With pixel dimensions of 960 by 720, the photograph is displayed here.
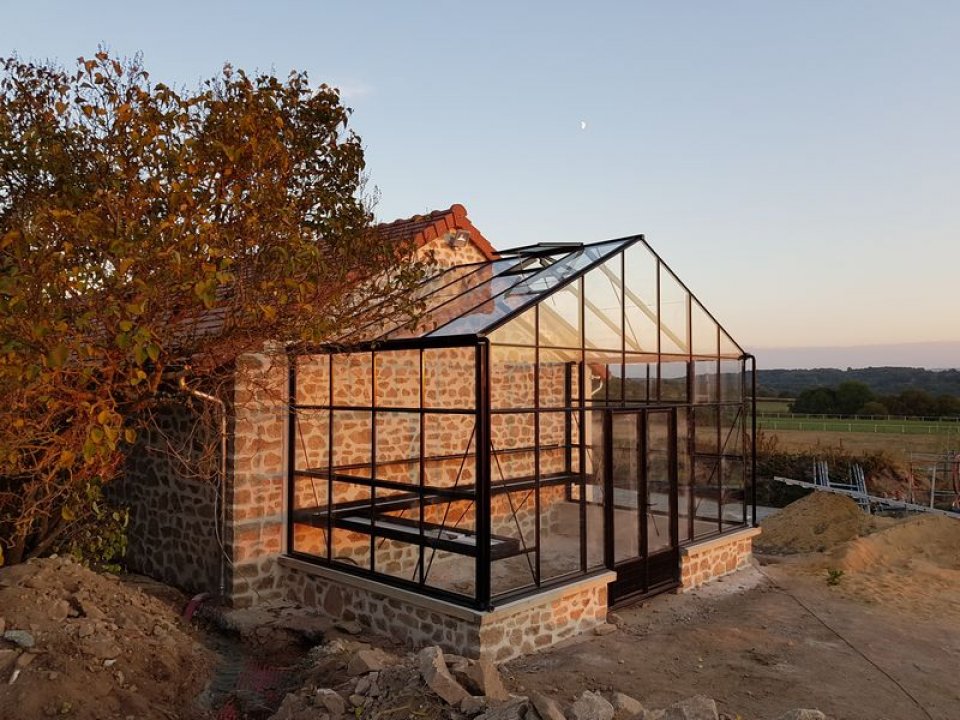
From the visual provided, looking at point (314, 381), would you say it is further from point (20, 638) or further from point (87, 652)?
point (20, 638)

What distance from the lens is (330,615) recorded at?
7.12 metres

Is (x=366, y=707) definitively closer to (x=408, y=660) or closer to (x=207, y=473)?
(x=408, y=660)

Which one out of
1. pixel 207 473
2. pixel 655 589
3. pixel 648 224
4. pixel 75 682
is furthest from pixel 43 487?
pixel 648 224

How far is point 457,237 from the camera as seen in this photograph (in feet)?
32.6

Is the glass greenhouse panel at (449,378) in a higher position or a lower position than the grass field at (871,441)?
higher

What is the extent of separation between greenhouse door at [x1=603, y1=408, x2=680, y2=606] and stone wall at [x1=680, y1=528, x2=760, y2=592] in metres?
0.16

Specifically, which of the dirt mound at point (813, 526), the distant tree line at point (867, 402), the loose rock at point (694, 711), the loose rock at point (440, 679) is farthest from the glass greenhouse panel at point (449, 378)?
the distant tree line at point (867, 402)

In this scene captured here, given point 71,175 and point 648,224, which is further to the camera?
point 648,224

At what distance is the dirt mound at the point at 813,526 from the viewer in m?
12.3

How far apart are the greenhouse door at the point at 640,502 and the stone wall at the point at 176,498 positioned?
4313 millimetres

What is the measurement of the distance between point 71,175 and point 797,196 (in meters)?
10.3

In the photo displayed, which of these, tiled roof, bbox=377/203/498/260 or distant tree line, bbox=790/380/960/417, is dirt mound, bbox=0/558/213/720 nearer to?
tiled roof, bbox=377/203/498/260

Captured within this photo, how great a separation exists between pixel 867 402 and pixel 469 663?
4595 cm

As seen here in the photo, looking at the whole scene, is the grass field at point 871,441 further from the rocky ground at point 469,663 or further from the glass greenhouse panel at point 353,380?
the glass greenhouse panel at point 353,380
